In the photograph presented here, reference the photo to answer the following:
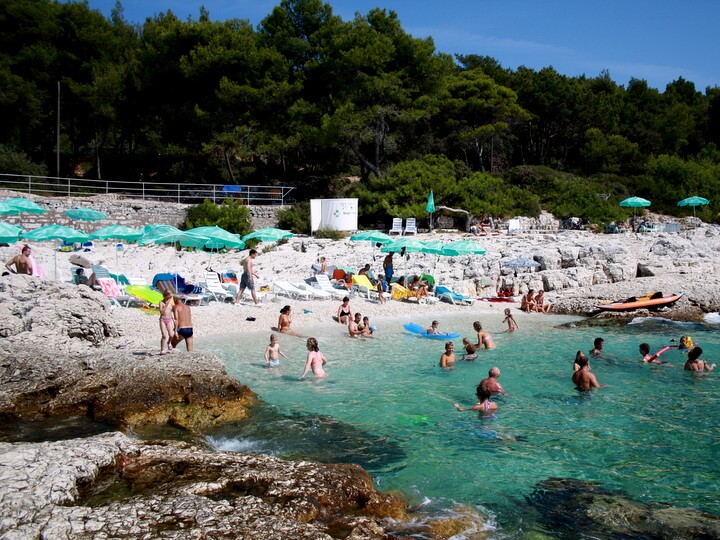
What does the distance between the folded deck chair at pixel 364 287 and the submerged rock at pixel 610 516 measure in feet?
39.7

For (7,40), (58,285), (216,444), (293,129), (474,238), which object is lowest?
(216,444)

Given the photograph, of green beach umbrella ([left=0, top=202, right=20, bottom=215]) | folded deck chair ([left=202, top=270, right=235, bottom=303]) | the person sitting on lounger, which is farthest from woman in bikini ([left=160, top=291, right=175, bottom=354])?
green beach umbrella ([left=0, top=202, right=20, bottom=215])

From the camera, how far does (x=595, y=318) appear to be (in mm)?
16875

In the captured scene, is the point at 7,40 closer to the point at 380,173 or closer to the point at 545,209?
the point at 380,173

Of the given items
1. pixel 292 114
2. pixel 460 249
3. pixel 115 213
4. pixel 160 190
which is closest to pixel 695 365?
pixel 460 249

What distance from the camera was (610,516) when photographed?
5527 mm

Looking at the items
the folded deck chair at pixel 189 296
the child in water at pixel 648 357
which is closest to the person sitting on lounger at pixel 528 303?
the child in water at pixel 648 357

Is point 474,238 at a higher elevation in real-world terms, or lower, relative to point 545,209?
lower

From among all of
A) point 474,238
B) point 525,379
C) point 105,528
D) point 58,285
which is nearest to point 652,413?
point 525,379

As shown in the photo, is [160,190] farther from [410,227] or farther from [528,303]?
[528,303]

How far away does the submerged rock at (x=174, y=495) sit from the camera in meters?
4.49

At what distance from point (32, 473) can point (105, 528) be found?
100 centimetres

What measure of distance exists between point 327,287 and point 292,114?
15.8 meters

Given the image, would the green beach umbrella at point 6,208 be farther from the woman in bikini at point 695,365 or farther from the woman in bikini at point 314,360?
the woman in bikini at point 695,365
